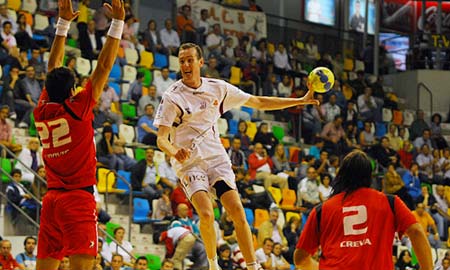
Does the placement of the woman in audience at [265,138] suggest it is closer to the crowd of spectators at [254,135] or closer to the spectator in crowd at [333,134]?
the crowd of spectators at [254,135]

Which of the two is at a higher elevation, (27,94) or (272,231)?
(27,94)

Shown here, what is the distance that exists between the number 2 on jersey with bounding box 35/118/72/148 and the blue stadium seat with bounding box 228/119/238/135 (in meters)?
13.7

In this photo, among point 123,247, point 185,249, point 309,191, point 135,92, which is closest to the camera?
point 123,247

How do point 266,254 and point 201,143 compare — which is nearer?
point 201,143

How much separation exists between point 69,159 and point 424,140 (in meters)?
18.2

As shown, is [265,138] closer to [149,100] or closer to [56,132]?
[149,100]

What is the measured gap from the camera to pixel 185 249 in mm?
15492

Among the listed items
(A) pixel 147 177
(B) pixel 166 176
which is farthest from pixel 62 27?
(B) pixel 166 176

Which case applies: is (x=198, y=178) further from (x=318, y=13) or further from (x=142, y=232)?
(x=318, y=13)

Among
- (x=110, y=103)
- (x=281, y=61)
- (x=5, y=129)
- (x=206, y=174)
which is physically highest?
(x=281, y=61)

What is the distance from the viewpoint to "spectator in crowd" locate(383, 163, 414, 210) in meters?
21.2

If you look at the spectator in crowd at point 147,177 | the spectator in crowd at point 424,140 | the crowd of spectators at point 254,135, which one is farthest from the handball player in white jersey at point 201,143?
the spectator in crowd at point 424,140

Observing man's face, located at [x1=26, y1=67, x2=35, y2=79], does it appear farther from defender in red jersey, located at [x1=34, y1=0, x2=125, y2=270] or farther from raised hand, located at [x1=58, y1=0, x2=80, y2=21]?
defender in red jersey, located at [x1=34, y1=0, x2=125, y2=270]

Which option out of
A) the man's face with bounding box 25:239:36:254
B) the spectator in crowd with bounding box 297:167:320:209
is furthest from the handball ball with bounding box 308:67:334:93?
the spectator in crowd with bounding box 297:167:320:209
